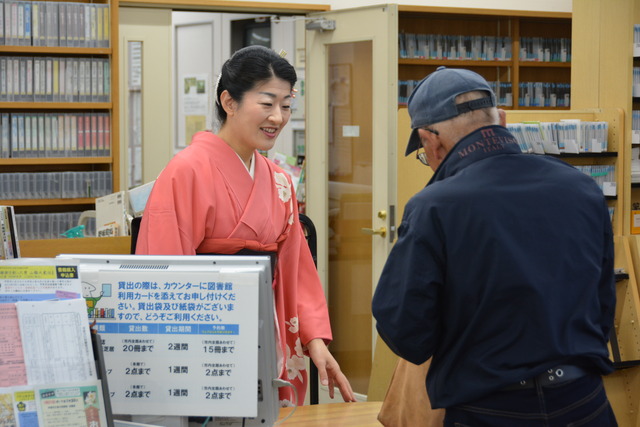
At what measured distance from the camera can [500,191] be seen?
172 centimetres

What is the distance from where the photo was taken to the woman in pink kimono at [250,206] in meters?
2.27

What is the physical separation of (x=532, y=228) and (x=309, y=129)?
12.5 ft

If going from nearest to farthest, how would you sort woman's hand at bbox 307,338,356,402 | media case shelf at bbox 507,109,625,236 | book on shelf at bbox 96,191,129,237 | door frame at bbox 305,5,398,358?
1. woman's hand at bbox 307,338,356,402
2. book on shelf at bbox 96,191,129,237
3. media case shelf at bbox 507,109,625,236
4. door frame at bbox 305,5,398,358

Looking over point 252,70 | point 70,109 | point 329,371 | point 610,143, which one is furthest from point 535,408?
point 70,109

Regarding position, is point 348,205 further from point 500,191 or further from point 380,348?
point 500,191

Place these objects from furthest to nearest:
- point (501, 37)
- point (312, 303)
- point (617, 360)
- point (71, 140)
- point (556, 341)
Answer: point (501, 37)
point (71, 140)
point (617, 360)
point (312, 303)
point (556, 341)

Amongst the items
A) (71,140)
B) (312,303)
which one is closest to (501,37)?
(71,140)

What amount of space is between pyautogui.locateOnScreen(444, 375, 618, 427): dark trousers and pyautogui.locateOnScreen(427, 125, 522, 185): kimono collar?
454mm

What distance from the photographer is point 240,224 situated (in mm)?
2389

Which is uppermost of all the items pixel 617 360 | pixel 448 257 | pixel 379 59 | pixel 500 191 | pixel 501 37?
pixel 501 37

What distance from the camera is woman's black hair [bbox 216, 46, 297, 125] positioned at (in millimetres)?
2396

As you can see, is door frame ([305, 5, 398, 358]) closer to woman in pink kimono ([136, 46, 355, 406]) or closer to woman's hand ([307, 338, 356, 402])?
woman in pink kimono ([136, 46, 355, 406])

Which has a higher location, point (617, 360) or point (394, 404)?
point (394, 404)

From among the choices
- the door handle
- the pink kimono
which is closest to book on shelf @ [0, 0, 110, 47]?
the door handle
